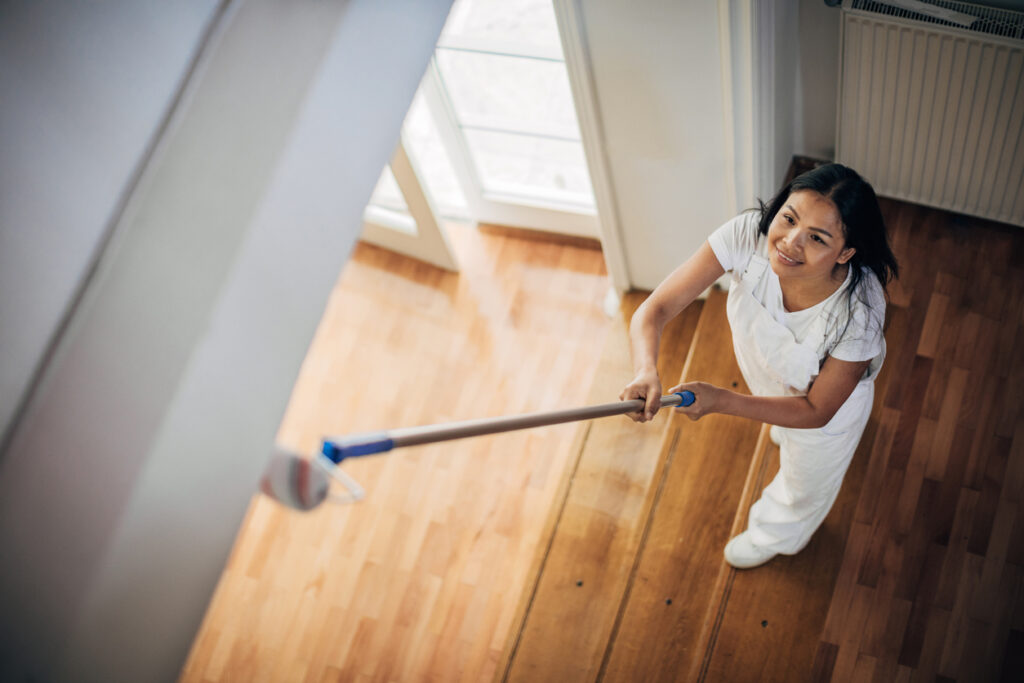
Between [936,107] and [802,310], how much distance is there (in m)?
1.01

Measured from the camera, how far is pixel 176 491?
80cm

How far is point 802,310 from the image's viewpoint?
1.44 metres

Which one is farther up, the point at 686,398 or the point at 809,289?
the point at 809,289

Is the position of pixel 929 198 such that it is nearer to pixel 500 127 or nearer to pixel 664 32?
pixel 664 32

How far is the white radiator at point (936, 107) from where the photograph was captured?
1.86m

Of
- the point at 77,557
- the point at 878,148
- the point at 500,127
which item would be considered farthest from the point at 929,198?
the point at 77,557

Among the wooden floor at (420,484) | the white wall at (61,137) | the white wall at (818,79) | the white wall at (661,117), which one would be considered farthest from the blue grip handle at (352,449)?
the white wall at (818,79)

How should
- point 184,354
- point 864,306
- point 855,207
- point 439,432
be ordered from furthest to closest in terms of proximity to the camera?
point 864,306 → point 855,207 → point 439,432 → point 184,354

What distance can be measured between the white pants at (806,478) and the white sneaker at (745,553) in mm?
23

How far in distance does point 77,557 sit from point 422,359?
2.15 meters

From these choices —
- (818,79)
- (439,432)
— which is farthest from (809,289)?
(818,79)

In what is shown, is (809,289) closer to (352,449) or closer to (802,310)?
(802,310)

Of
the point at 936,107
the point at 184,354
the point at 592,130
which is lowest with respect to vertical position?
the point at 184,354

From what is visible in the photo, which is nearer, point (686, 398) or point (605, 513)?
point (686, 398)
